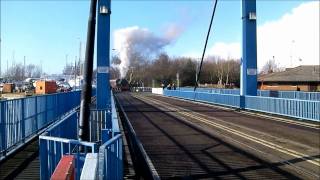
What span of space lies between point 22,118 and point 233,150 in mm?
6798

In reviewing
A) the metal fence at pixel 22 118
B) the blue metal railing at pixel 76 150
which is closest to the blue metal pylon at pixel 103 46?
the metal fence at pixel 22 118

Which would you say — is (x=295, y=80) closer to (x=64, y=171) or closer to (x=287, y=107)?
(x=287, y=107)

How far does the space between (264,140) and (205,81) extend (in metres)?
105

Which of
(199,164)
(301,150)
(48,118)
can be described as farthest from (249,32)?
(199,164)

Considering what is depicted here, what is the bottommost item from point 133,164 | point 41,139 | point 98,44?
point 133,164

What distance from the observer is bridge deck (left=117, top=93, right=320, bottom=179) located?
11281mm

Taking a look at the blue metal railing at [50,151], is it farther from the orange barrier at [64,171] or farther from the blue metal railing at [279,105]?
the blue metal railing at [279,105]

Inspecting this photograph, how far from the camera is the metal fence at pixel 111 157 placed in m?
6.43

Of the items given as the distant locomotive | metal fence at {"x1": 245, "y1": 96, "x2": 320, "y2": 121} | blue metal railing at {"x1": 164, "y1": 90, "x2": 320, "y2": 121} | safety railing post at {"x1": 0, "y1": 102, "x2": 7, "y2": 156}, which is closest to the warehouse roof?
blue metal railing at {"x1": 164, "y1": 90, "x2": 320, "y2": 121}

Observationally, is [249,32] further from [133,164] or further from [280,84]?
[280,84]

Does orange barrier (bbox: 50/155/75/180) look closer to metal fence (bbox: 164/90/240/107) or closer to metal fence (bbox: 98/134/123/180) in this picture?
metal fence (bbox: 98/134/123/180)

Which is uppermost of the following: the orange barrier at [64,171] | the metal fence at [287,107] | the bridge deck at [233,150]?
the orange barrier at [64,171]

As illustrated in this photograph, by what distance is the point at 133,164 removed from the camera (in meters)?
12.4

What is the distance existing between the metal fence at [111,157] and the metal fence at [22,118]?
19.9 ft
